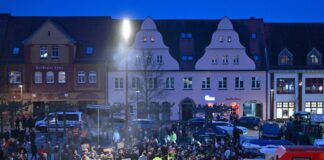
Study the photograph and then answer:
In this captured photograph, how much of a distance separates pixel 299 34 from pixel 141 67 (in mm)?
16355

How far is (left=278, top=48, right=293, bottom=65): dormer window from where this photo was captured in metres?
55.3

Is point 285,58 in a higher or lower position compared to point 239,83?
higher

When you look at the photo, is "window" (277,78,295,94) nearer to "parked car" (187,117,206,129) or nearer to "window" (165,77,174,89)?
"window" (165,77,174,89)

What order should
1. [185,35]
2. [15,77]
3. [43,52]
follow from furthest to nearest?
[185,35], [15,77], [43,52]

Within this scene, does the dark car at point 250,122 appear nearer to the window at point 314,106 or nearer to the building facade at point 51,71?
the window at point 314,106

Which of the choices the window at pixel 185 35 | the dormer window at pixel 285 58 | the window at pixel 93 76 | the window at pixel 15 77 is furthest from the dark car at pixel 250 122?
the window at pixel 15 77

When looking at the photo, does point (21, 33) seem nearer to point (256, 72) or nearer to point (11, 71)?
point (11, 71)

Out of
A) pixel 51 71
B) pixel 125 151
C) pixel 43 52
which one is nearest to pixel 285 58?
pixel 51 71

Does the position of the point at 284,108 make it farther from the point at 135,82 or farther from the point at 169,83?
the point at 135,82

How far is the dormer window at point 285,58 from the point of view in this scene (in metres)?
55.3

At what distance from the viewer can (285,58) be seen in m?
55.4

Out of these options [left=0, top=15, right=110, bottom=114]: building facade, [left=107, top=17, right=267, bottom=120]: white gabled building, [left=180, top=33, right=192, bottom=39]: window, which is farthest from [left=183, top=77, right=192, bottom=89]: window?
[left=0, top=15, right=110, bottom=114]: building facade

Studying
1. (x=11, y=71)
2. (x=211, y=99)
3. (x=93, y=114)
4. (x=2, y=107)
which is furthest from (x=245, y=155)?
(x=11, y=71)

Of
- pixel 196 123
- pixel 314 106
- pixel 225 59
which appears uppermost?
pixel 225 59
